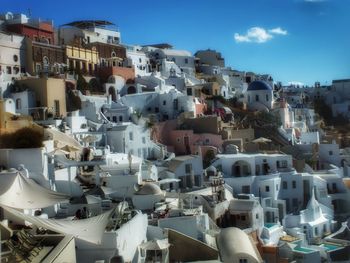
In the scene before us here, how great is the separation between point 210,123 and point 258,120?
6280 mm

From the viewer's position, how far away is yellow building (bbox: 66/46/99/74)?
114 ft

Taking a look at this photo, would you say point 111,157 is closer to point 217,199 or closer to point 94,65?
point 217,199

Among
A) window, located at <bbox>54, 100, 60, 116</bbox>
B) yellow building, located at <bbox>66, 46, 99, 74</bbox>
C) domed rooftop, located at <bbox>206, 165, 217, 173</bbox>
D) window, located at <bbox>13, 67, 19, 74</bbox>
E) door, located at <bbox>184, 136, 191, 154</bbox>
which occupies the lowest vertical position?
domed rooftop, located at <bbox>206, 165, 217, 173</bbox>

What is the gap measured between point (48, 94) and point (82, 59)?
792 centimetres

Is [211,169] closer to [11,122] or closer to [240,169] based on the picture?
[240,169]

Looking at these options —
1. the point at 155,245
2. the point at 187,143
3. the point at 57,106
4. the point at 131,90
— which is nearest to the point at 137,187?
the point at 155,245

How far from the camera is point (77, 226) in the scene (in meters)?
12.9

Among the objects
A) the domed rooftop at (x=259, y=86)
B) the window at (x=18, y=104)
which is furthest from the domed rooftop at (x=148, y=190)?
the domed rooftop at (x=259, y=86)

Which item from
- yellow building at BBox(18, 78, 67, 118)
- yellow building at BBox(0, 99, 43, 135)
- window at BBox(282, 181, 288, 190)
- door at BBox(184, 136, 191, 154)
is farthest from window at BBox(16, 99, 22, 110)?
window at BBox(282, 181, 288, 190)

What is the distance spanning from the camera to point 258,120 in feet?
125

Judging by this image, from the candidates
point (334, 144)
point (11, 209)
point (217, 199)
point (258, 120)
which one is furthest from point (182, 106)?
point (11, 209)

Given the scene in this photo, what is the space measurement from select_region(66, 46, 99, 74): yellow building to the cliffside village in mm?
108

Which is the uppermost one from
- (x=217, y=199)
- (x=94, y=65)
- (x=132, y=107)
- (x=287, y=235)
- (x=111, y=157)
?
(x=94, y=65)

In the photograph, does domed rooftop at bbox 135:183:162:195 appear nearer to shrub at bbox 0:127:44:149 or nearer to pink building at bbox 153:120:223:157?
shrub at bbox 0:127:44:149
